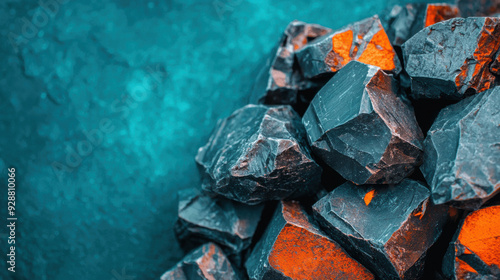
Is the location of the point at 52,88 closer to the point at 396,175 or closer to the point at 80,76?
the point at 80,76

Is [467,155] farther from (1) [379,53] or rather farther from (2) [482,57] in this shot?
(1) [379,53]

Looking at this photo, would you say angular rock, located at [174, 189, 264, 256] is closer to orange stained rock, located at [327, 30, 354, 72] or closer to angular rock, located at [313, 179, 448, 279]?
angular rock, located at [313, 179, 448, 279]

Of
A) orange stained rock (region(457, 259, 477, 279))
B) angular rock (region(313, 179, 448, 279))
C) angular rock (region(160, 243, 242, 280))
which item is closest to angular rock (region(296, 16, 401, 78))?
angular rock (region(313, 179, 448, 279))

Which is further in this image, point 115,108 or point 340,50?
point 115,108

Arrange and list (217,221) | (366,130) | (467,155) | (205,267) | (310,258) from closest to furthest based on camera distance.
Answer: (467,155) < (366,130) < (310,258) < (205,267) < (217,221)

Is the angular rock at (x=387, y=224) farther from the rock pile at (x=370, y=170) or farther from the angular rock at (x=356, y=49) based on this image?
the angular rock at (x=356, y=49)

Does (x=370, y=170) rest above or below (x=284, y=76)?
below

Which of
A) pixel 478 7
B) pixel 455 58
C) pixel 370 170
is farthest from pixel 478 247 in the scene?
pixel 478 7

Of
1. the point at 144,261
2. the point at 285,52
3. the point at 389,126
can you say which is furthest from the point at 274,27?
the point at 144,261
